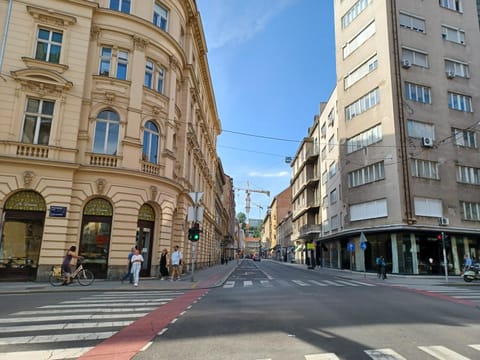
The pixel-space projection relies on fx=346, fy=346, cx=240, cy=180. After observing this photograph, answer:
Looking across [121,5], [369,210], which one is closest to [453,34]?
[369,210]

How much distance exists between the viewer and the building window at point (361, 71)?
1287 inches

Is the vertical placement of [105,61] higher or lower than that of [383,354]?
higher

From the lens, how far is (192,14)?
85.3ft

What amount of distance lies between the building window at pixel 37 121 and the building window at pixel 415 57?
29.3 meters

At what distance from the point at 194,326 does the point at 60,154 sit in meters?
13.8

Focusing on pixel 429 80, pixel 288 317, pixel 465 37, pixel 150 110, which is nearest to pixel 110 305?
pixel 288 317

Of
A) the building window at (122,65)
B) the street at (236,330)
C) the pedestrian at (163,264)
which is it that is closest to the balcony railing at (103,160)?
the building window at (122,65)

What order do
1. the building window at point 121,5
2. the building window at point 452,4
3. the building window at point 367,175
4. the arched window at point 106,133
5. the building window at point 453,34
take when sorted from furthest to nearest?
the building window at point 452,4
the building window at point 453,34
the building window at point 367,175
the building window at point 121,5
the arched window at point 106,133

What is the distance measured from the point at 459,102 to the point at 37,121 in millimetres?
34813

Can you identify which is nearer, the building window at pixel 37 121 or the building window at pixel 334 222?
the building window at pixel 37 121

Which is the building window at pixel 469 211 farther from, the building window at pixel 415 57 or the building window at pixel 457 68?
the building window at pixel 415 57

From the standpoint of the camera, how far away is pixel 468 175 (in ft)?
103

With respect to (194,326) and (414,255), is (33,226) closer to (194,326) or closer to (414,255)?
(194,326)

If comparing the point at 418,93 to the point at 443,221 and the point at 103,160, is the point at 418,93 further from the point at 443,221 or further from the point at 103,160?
the point at 103,160
